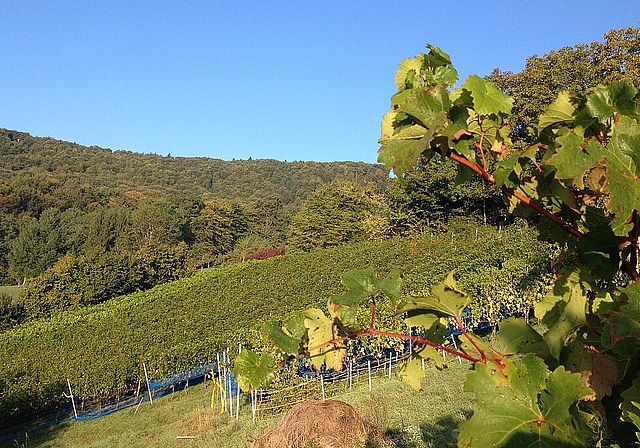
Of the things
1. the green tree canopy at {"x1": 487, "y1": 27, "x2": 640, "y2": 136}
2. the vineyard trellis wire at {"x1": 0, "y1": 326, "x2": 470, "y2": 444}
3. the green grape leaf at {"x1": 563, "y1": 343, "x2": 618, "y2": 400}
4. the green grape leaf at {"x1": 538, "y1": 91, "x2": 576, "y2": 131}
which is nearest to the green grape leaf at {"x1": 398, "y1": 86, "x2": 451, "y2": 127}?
the green grape leaf at {"x1": 538, "y1": 91, "x2": 576, "y2": 131}

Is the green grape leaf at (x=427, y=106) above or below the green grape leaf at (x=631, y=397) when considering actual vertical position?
above

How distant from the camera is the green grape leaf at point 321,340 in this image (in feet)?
3.75

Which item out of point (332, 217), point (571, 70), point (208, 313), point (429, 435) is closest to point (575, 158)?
point (429, 435)

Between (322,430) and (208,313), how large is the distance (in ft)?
40.5

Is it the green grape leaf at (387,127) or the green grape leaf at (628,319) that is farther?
the green grape leaf at (387,127)

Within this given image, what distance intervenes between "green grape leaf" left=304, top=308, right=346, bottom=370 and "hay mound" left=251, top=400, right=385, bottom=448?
4.48 metres

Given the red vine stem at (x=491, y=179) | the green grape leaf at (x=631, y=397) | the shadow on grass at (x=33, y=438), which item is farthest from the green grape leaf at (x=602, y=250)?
the shadow on grass at (x=33, y=438)

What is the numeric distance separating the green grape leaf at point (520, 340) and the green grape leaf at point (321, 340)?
1.23ft

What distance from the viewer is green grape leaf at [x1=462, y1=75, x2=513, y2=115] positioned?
39.2 inches

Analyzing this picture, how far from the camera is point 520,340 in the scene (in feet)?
3.68

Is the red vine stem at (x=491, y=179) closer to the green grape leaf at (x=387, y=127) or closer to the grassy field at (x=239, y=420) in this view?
the green grape leaf at (x=387, y=127)

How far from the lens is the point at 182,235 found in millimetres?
52500

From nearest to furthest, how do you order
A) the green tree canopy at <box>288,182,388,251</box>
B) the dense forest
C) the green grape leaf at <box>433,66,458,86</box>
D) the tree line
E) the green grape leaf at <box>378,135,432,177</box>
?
1. the green grape leaf at <box>378,135,432,177</box>
2. the green grape leaf at <box>433,66,458,86</box>
3. the tree line
4. the dense forest
5. the green tree canopy at <box>288,182,388,251</box>

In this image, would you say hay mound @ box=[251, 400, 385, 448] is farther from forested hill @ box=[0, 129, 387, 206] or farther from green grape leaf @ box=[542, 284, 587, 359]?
forested hill @ box=[0, 129, 387, 206]
